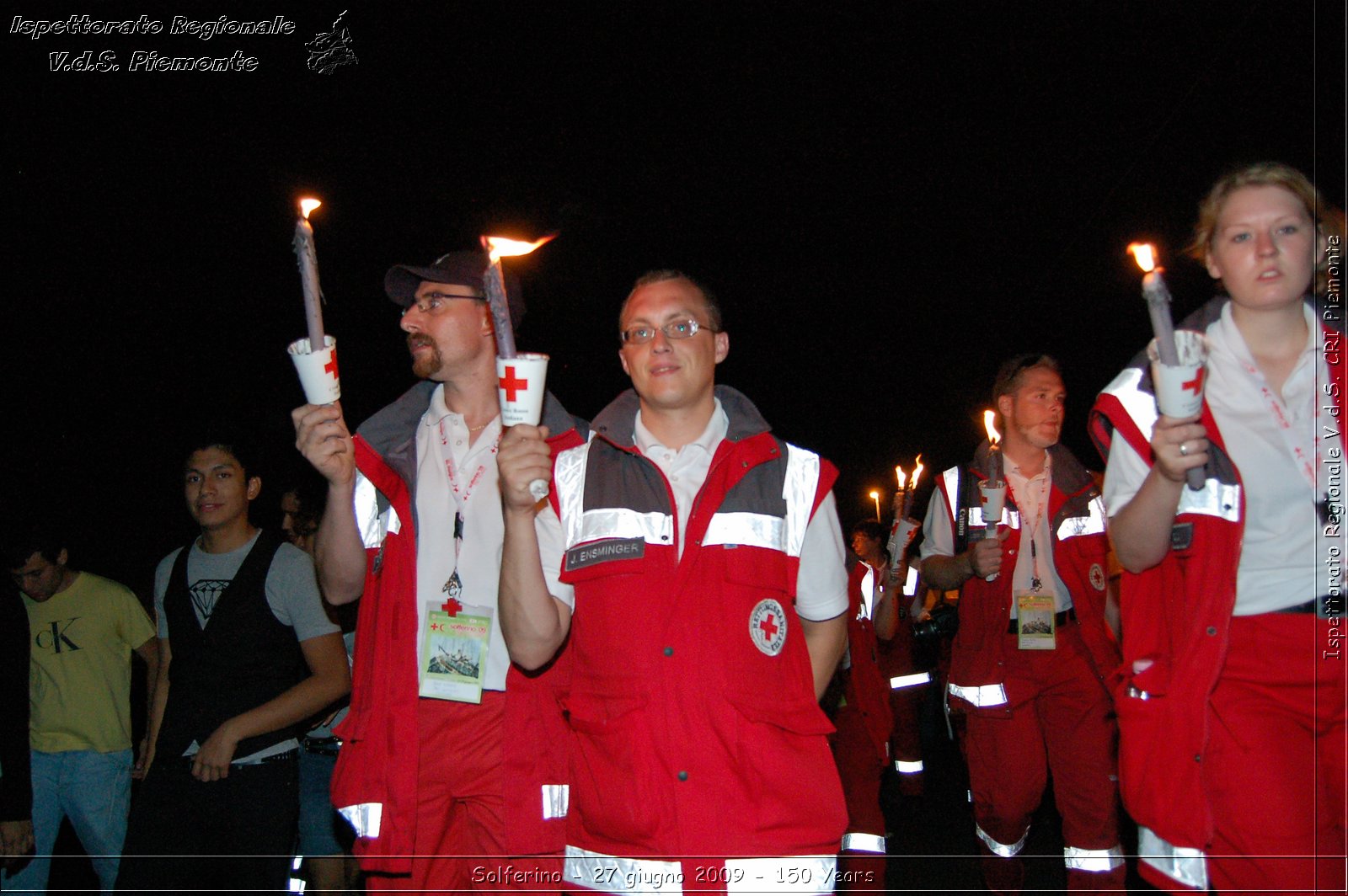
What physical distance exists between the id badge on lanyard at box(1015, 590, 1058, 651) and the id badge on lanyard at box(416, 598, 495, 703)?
12.6 ft

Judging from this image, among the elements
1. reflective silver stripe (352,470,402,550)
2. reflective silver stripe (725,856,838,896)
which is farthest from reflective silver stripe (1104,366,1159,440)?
reflective silver stripe (352,470,402,550)

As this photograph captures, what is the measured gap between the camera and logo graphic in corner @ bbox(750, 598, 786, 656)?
121 inches

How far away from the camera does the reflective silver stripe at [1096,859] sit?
5.76 meters

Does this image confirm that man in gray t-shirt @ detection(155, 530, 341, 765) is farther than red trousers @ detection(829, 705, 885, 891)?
No

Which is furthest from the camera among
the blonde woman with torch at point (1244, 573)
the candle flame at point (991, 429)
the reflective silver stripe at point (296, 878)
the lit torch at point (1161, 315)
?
the candle flame at point (991, 429)

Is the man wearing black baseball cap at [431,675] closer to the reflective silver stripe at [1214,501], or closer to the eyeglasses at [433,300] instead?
the eyeglasses at [433,300]

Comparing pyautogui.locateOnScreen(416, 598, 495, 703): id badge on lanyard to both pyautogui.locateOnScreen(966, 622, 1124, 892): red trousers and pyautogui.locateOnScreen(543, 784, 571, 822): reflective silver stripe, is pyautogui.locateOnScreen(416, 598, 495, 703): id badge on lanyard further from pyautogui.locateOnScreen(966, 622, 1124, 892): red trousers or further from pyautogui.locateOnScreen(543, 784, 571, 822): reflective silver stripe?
pyautogui.locateOnScreen(966, 622, 1124, 892): red trousers

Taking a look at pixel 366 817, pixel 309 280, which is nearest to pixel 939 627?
pixel 366 817

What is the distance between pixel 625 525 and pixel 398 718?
1.18 meters

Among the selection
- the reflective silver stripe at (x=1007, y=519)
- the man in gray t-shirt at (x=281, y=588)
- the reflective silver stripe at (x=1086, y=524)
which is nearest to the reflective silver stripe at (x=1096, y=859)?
the reflective silver stripe at (x=1086, y=524)

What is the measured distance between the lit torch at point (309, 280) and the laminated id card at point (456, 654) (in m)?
1.13

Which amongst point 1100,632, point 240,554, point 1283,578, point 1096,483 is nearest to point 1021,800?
point 1100,632

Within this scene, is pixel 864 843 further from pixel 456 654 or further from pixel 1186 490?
→ pixel 1186 490

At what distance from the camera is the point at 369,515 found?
4.07m
